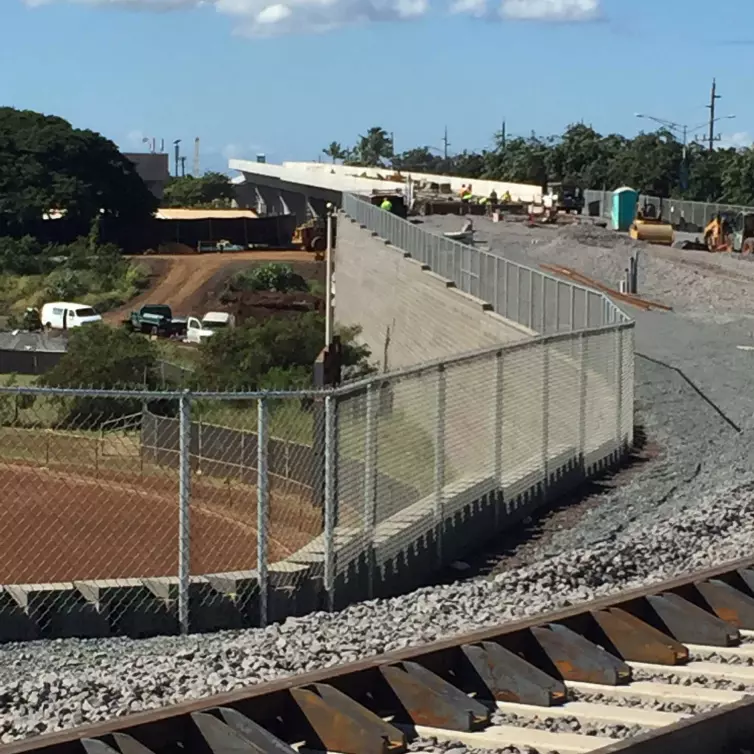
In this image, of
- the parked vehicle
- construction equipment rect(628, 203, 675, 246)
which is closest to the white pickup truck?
the parked vehicle

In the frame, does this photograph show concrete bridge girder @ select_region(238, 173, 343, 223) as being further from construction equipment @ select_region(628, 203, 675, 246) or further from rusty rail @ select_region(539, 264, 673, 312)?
rusty rail @ select_region(539, 264, 673, 312)

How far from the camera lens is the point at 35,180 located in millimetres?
111312

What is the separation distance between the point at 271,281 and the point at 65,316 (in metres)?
15.3

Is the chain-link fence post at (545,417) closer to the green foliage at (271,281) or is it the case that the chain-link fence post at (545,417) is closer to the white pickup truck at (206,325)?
the white pickup truck at (206,325)

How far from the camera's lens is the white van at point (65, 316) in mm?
70688

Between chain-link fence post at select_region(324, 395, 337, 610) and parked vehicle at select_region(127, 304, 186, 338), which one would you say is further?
parked vehicle at select_region(127, 304, 186, 338)

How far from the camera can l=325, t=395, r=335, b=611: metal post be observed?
12297 mm

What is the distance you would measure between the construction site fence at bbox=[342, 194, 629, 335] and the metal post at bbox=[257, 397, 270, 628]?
9.81m

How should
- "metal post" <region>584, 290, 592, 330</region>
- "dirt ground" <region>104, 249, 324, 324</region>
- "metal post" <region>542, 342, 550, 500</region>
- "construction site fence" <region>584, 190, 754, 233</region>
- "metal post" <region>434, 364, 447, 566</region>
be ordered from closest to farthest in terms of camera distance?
"metal post" <region>434, 364, 447, 566</region>
"metal post" <region>542, 342, 550, 500</region>
"metal post" <region>584, 290, 592, 330</region>
"construction site fence" <region>584, 190, 754, 233</region>
"dirt ground" <region>104, 249, 324, 324</region>

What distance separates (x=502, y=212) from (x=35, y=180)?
38566 mm

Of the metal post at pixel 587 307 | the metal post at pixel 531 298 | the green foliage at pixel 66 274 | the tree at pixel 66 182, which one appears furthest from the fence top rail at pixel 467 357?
the tree at pixel 66 182

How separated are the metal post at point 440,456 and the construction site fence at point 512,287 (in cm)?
667

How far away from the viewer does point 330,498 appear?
12.4 m

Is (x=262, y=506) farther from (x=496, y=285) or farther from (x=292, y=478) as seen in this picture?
(x=496, y=285)
